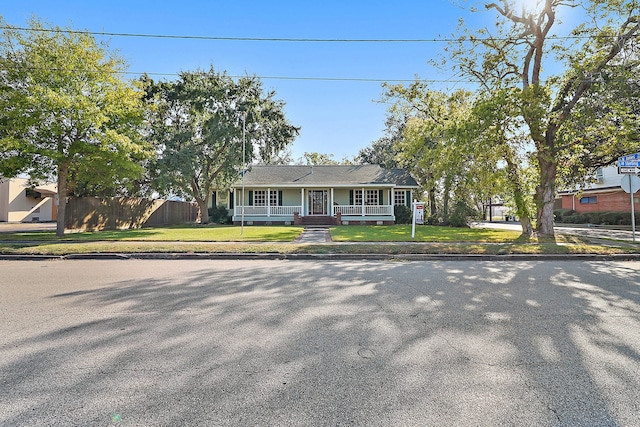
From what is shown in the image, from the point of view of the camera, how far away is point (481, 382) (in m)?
2.71

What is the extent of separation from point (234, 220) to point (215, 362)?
21.6 meters

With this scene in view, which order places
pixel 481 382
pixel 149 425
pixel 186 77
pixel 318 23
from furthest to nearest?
pixel 186 77 < pixel 318 23 < pixel 481 382 < pixel 149 425

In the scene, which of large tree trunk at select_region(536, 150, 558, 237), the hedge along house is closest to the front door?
the hedge along house

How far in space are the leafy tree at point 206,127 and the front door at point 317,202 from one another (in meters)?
4.72

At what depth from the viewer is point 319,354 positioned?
126 inches

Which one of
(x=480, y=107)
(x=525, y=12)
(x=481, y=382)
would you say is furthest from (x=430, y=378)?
(x=525, y=12)

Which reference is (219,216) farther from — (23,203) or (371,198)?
(23,203)

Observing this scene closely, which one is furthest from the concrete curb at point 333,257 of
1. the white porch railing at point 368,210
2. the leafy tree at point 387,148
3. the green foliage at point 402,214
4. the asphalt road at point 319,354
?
the leafy tree at point 387,148

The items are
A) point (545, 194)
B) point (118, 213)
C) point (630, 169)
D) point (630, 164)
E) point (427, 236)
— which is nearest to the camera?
point (630, 164)

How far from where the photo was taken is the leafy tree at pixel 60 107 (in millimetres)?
12383

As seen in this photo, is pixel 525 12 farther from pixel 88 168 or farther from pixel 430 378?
pixel 88 168

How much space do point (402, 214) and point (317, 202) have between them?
6.20 metres

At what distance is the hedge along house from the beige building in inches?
660

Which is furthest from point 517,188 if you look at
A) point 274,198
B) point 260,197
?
point 260,197
